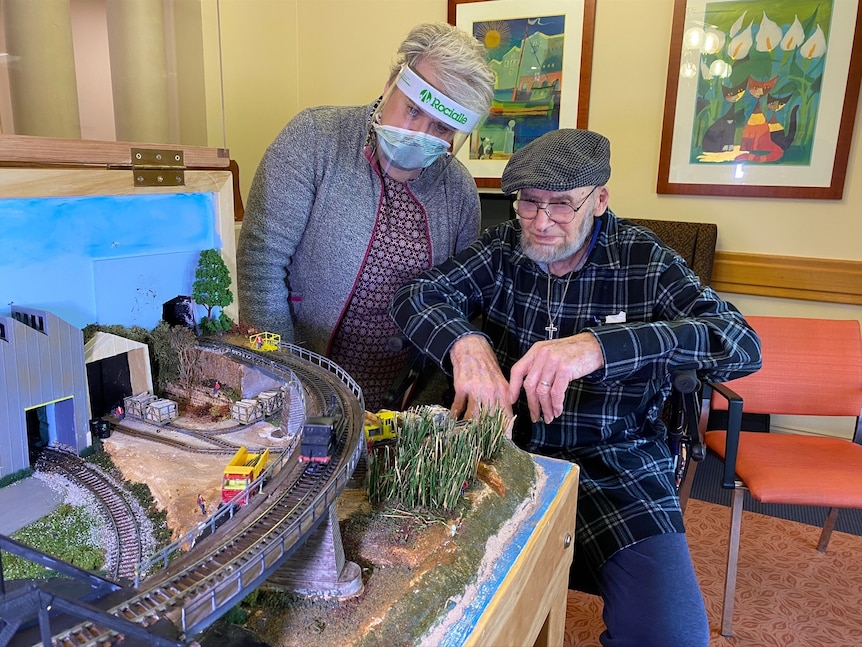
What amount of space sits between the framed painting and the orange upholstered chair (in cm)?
187

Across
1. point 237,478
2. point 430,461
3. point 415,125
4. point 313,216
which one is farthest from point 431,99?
point 237,478

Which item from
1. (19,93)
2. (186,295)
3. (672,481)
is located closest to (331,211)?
(186,295)

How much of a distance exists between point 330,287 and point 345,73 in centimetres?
291

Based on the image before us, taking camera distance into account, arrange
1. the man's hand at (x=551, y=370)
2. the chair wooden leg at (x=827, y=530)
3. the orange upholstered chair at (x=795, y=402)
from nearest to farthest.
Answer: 1. the man's hand at (x=551, y=370)
2. the orange upholstered chair at (x=795, y=402)
3. the chair wooden leg at (x=827, y=530)

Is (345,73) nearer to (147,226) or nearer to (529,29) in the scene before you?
(529,29)

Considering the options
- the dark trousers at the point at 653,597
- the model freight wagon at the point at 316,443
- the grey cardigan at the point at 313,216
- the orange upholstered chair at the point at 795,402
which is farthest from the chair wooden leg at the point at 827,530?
the model freight wagon at the point at 316,443

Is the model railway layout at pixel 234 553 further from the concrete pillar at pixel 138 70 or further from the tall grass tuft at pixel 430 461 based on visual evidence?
the concrete pillar at pixel 138 70

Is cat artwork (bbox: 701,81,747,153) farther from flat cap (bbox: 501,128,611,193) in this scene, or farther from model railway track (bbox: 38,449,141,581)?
model railway track (bbox: 38,449,141,581)

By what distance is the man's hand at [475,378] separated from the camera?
1553 mm

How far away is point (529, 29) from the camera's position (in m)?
3.86

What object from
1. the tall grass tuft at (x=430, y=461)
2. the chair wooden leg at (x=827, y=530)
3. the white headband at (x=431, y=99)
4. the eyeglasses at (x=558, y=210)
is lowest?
the chair wooden leg at (x=827, y=530)

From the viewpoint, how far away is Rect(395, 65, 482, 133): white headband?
1.71 meters

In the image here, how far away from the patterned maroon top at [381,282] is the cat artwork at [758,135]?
7.82 ft

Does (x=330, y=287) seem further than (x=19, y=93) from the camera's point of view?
Yes
